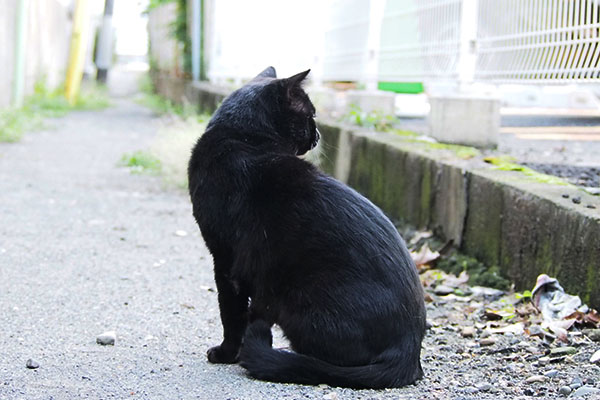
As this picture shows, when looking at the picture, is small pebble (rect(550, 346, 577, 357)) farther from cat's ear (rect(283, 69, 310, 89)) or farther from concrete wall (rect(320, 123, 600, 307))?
cat's ear (rect(283, 69, 310, 89))

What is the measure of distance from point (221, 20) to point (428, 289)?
10205mm

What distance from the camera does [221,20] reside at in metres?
13.7

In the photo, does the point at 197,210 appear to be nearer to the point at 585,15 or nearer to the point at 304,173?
the point at 304,173

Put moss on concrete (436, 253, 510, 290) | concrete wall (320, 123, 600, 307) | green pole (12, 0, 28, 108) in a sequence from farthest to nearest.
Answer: green pole (12, 0, 28, 108)
moss on concrete (436, 253, 510, 290)
concrete wall (320, 123, 600, 307)

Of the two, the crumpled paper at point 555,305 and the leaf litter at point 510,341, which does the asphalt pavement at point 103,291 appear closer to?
the leaf litter at point 510,341

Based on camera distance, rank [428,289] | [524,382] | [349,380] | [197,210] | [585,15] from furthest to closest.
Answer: [585,15]
[428,289]
[197,210]
[524,382]
[349,380]

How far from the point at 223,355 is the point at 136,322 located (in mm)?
672

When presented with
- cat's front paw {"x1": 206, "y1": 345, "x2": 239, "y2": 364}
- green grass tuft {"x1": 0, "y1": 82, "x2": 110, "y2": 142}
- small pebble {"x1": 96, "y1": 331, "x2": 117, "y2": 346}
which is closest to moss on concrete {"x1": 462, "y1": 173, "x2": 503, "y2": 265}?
cat's front paw {"x1": 206, "y1": 345, "x2": 239, "y2": 364}

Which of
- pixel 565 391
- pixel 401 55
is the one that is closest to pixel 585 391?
pixel 565 391

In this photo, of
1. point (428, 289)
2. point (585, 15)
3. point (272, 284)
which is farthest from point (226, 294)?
point (585, 15)

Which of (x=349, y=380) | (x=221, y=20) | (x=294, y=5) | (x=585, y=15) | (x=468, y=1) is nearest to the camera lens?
(x=349, y=380)

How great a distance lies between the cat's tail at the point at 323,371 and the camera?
2.66 m

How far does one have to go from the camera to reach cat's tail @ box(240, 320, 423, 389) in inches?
105

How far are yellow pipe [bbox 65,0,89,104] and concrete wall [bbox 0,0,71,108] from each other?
0.50 meters
